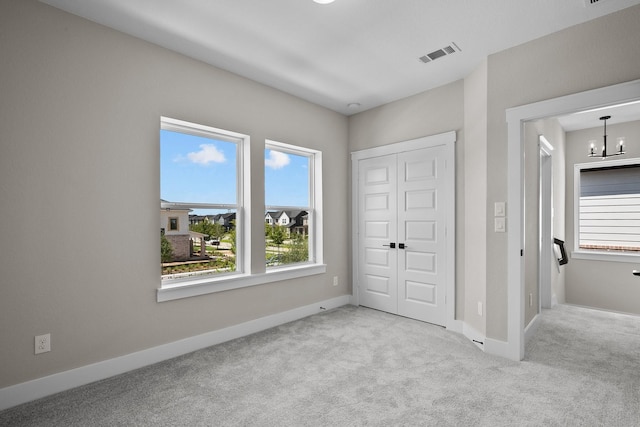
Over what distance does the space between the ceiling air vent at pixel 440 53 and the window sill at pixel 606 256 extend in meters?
4.03

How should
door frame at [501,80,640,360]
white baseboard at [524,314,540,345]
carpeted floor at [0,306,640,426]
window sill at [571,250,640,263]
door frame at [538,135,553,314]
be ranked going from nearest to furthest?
carpeted floor at [0,306,640,426], door frame at [501,80,640,360], white baseboard at [524,314,540,345], door frame at [538,135,553,314], window sill at [571,250,640,263]

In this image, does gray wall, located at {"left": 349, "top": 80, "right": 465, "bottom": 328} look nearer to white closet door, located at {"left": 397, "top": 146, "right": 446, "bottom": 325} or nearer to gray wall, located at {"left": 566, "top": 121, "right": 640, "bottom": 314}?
white closet door, located at {"left": 397, "top": 146, "right": 446, "bottom": 325}

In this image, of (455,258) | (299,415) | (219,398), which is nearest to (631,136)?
(455,258)

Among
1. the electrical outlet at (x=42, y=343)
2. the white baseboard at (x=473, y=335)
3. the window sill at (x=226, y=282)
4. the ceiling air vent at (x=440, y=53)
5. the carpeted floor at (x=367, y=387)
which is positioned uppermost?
the ceiling air vent at (x=440, y=53)

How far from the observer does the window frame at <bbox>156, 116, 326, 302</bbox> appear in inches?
116

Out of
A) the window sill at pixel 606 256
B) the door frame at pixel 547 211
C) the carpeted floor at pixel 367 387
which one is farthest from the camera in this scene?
the window sill at pixel 606 256

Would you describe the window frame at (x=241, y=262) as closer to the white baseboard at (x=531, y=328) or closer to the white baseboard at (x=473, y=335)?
the white baseboard at (x=473, y=335)

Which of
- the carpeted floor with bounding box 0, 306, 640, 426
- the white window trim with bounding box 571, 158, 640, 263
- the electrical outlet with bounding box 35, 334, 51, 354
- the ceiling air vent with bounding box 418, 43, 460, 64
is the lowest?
the carpeted floor with bounding box 0, 306, 640, 426

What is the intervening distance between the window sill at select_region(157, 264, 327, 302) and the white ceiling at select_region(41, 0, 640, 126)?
2.16m

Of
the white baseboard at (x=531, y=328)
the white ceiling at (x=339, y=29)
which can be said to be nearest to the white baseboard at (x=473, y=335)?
the white baseboard at (x=531, y=328)

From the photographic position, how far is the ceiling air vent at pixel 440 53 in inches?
112

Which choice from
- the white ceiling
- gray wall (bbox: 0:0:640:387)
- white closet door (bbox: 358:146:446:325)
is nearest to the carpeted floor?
gray wall (bbox: 0:0:640:387)

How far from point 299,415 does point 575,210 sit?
17.3 ft

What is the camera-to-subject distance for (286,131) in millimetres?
3852
